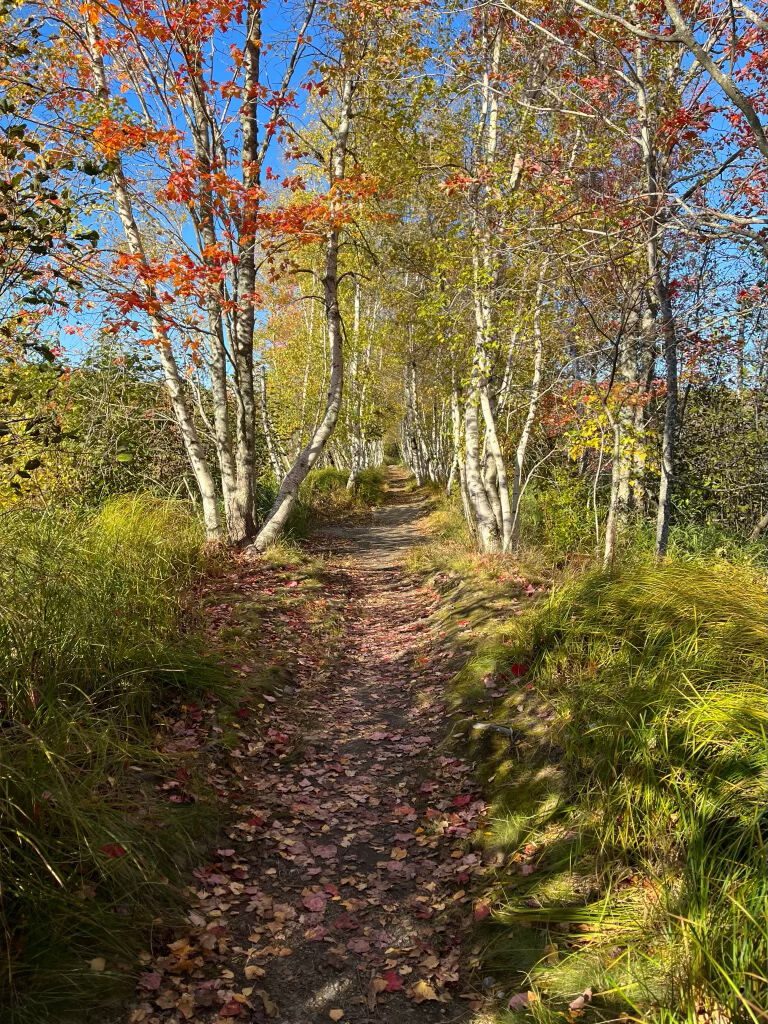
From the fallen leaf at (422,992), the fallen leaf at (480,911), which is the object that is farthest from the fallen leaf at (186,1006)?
the fallen leaf at (480,911)

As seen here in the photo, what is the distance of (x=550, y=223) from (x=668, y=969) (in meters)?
6.53

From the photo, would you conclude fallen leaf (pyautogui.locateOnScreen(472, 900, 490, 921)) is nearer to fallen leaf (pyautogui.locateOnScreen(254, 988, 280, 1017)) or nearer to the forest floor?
the forest floor

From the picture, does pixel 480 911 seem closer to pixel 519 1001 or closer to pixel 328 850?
pixel 519 1001

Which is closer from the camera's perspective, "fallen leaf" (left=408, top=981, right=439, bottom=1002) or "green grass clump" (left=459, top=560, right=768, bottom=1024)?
"green grass clump" (left=459, top=560, right=768, bottom=1024)

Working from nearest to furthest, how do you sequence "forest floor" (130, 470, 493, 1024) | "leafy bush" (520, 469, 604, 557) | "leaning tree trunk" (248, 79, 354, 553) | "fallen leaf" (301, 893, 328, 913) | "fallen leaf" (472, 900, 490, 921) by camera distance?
"forest floor" (130, 470, 493, 1024) < "fallen leaf" (472, 900, 490, 921) < "fallen leaf" (301, 893, 328, 913) < "leaning tree trunk" (248, 79, 354, 553) < "leafy bush" (520, 469, 604, 557)

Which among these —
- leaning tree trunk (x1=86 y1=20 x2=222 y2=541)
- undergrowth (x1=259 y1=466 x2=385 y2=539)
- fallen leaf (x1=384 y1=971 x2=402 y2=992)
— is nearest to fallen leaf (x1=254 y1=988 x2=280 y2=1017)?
fallen leaf (x1=384 y1=971 x2=402 y2=992)

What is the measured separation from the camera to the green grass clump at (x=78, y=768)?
8.57 feet

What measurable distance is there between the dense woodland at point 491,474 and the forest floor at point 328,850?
292 mm

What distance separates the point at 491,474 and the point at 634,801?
827 cm

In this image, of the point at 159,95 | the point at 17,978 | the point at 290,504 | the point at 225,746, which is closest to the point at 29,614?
the point at 225,746

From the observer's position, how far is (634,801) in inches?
126

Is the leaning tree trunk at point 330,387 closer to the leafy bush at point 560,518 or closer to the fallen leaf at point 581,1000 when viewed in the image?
the leafy bush at point 560,518

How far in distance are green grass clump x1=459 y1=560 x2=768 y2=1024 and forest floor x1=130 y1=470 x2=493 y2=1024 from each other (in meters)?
0.41

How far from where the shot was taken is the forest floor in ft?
9.60
